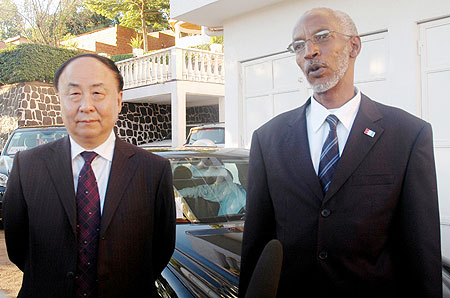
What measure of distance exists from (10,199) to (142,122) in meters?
15.7

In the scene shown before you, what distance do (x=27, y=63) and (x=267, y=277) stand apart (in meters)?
17.7

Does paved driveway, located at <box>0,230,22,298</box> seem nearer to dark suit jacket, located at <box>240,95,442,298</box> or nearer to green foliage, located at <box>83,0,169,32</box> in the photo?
dark suit jacket, located at <box>240,95,442,298</box>

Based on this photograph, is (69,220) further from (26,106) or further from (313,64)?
(26,106)

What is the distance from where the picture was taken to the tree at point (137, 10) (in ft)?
78.6

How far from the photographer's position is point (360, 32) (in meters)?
6.48

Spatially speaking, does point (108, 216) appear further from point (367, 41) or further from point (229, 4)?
point (229, 4)

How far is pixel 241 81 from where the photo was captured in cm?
868

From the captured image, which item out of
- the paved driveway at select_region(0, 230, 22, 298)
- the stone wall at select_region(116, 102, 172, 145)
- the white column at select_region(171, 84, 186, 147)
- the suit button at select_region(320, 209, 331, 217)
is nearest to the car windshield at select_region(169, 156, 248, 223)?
the suit button at select_region(320, 209, 331, 217)

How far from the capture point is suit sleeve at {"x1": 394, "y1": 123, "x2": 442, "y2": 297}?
151cm

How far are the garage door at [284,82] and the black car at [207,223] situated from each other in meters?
3.15

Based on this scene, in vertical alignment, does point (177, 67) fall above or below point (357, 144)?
above

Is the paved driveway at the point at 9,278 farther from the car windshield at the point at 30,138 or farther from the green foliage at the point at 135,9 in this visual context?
the green foliage at the point at 135,9

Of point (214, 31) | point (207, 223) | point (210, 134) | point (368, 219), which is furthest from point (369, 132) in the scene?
point (210, 134)

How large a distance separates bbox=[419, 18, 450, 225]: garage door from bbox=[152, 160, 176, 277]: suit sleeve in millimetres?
4703
